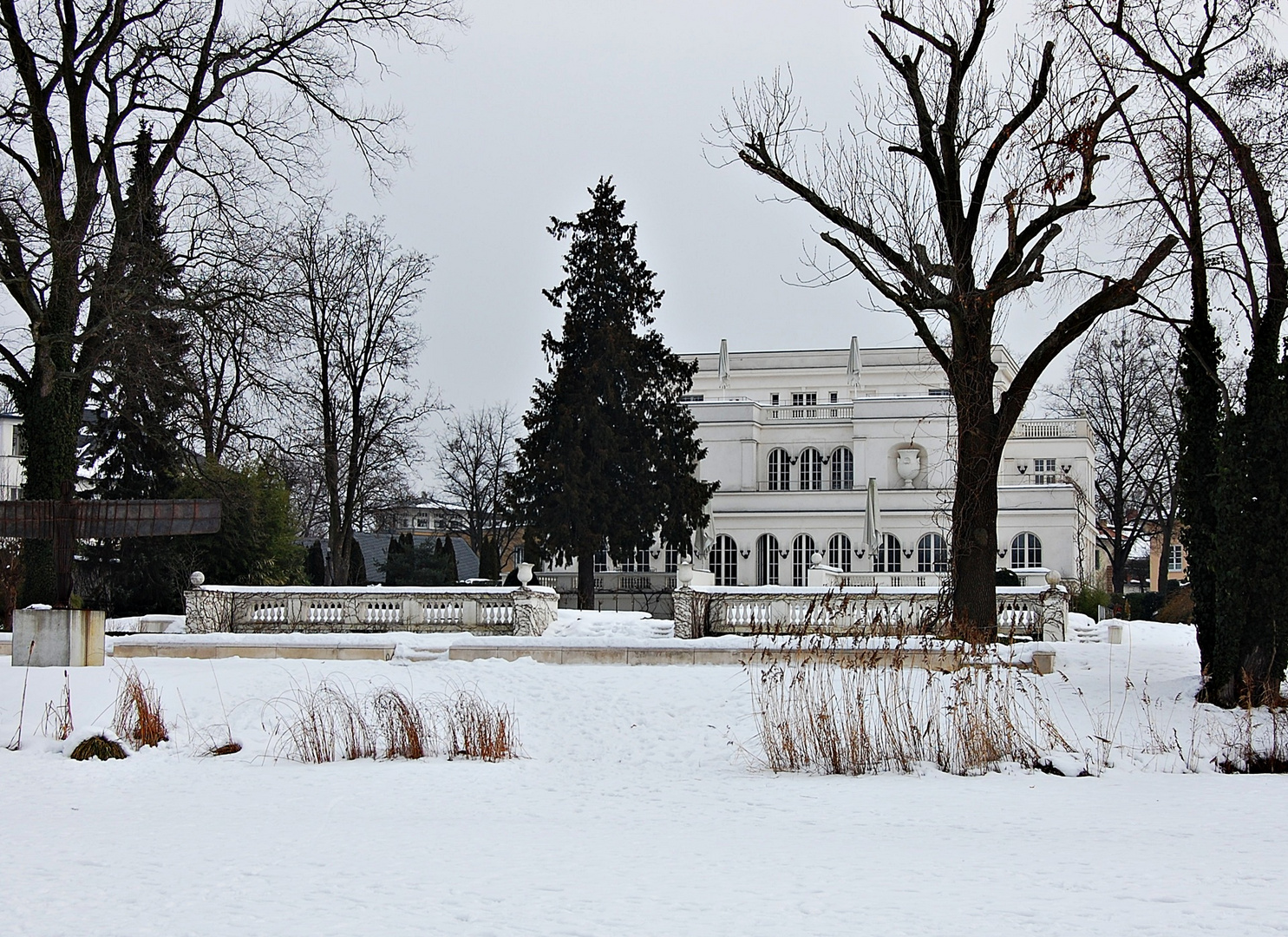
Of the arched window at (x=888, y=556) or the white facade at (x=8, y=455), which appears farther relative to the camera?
the white facade at (x=8, y=455)

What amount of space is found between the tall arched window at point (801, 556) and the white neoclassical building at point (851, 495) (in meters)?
0.04

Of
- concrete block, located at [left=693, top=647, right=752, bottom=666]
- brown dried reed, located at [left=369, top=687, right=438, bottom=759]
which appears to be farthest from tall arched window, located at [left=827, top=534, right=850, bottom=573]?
brown dried reed, located at [left=369, top=687, right=438, bottom=759]

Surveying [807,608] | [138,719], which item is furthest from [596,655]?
[138,719]

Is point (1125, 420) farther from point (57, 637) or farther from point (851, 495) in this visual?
Answer: point (57, 637)

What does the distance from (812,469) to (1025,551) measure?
864 cm

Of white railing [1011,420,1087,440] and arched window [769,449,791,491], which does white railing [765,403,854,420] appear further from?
white railing [1011,420,1087,440]

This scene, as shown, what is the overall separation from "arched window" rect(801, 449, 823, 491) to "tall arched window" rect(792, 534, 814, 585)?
2472 millimetres

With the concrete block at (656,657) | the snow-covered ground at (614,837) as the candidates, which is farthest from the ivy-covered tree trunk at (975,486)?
the concrete block at (656,657)

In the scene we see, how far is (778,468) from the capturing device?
158 ft

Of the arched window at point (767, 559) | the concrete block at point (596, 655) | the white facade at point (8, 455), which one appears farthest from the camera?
the white facade at point (8, 455)

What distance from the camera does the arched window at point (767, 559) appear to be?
151 feet

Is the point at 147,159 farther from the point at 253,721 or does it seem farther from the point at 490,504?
the point at 490,504

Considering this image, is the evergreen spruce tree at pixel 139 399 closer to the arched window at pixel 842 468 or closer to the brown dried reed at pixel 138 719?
the brown dried reed at pixel 138 719

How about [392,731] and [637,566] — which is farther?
[637,566]
